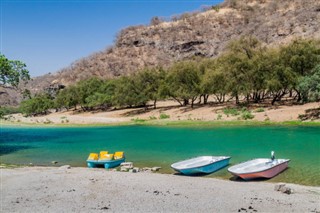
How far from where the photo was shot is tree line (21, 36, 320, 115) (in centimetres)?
6156

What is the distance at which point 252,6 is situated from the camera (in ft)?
523

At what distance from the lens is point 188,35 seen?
14800 cm

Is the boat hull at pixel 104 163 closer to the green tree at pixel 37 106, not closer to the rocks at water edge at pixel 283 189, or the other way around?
the rocks at water edge at pixel 283 189

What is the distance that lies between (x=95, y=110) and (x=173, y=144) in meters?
71.2

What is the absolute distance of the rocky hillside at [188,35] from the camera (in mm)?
133000

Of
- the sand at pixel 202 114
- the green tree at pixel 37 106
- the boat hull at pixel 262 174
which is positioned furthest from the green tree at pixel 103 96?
the boat hull at pixel 262 174

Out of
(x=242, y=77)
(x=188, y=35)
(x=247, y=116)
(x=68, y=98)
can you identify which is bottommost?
(x=247, y=116)

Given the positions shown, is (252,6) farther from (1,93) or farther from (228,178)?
(228,178)

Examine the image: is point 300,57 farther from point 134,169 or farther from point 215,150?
point 134,169

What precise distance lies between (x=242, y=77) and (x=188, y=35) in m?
84.3

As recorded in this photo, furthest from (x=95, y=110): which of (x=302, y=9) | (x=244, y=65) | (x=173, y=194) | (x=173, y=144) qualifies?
(x=173, y=194)

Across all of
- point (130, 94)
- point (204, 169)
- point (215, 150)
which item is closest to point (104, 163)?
point (204, 169)

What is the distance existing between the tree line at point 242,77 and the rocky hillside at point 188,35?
5188cm

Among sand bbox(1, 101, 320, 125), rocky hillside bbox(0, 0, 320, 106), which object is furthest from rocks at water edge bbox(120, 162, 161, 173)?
rocky hillside bbox(0, 0, 320, 106)
